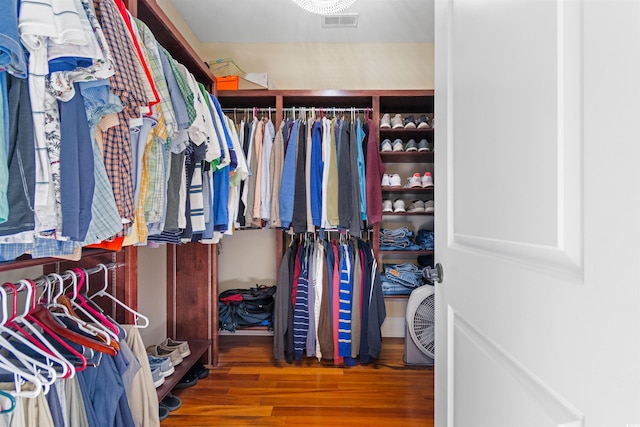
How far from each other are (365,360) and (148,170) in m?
1.83

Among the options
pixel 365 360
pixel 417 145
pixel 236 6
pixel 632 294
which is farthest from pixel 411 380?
pixel 236 6

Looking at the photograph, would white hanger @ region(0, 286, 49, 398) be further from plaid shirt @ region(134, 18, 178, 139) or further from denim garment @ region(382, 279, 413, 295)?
denim garment @ region(382, 279, 413, 295)

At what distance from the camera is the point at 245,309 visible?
2.63 m

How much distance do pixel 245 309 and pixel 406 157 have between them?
1.70 meters

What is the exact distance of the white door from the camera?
0.40 m

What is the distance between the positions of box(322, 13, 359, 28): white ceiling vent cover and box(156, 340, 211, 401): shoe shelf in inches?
95.9

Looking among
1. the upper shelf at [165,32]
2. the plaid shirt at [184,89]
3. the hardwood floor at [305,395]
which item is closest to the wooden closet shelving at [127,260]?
the upper shelf at [165,32]

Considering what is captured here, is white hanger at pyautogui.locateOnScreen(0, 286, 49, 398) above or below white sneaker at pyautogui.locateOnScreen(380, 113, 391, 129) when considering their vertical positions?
below

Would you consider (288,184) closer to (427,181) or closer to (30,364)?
(427,181)

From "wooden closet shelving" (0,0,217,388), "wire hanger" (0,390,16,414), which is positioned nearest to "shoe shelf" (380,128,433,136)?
"wooden closet shelving" (0,0,217,388)

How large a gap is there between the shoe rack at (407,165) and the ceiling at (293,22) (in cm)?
59

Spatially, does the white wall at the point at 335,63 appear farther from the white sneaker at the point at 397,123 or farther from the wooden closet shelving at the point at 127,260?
the wooden closet shelving at the point at 127,260

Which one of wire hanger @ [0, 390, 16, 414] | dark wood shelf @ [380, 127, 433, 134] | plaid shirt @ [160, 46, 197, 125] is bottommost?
wire hanger @ [0, 390, 16, 414]

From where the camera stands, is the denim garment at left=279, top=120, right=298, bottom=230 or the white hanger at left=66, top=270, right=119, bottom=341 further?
the denim garment at left=279, top=120, right=298, bottom=230
